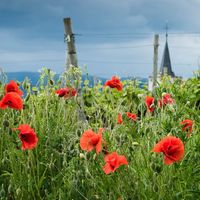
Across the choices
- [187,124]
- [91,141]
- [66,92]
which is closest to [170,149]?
[91,141]

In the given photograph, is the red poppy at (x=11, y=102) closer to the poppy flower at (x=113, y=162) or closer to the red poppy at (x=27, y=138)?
the red poppy at (x=27, y=138)

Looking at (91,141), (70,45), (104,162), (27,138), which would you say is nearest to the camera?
(91,141)

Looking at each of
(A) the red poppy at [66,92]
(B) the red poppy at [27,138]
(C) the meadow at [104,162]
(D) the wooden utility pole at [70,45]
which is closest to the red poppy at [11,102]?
(C) the meadow at [104,162]

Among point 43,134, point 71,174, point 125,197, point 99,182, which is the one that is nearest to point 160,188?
point 125,197

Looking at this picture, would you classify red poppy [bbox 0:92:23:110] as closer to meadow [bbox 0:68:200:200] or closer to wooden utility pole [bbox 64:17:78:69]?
meadow [bbox 0:68:200:200]

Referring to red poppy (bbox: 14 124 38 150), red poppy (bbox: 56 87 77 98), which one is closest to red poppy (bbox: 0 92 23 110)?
red poppy (bbox: 14 124 38 150)

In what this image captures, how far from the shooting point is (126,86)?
7.28 metres

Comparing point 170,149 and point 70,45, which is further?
point 70,45

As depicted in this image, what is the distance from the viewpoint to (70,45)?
7629 millimetres

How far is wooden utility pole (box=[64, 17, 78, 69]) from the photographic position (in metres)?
7.42

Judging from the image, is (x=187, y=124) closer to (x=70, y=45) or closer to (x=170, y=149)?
(x=170, y=149)

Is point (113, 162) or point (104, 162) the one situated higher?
point (113, 162)

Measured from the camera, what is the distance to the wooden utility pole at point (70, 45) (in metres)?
7.42

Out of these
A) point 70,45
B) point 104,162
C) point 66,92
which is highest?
point 70,45
